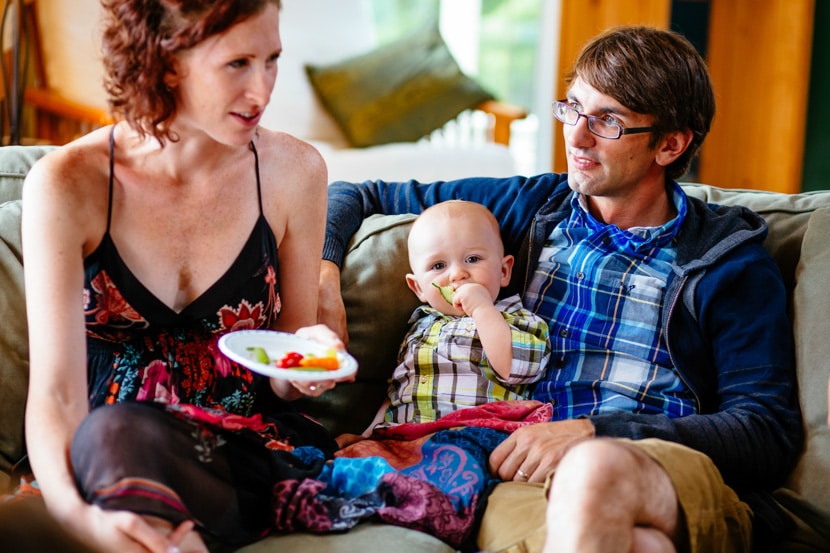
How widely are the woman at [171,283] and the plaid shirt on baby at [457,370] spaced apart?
0.19 m

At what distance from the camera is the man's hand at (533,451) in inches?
65.5

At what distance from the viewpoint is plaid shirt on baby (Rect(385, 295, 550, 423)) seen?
1.82 metres

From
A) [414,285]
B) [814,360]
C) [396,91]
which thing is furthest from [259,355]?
[396,91]

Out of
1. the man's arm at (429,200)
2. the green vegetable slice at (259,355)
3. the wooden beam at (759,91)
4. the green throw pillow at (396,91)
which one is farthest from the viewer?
the wooden beam at (759,91)

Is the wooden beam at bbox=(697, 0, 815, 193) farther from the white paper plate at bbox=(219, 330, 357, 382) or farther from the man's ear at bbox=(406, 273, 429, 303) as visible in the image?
the white paper plate at bbox=(219, 330, 357, 382)

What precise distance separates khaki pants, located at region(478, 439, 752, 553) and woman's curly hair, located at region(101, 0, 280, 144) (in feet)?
2.61

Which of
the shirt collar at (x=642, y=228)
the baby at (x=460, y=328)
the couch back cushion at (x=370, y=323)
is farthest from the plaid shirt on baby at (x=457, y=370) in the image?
the shirt collar at (x=642, y=228)

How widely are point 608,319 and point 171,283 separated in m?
0.82

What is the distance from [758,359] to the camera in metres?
1.75

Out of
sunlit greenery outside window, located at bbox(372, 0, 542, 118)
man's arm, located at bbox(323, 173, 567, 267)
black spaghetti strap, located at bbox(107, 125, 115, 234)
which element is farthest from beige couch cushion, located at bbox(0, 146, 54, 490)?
sunlit greenery outside window, located at bbox(372, 0, 542, 118)

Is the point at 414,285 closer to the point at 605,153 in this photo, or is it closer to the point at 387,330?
the point at 387,330

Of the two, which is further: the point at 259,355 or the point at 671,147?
the point at 671,147

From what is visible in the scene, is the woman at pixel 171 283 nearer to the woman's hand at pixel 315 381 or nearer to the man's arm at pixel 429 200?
the woman's hand at pixel 315 381

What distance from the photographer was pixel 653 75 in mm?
1949
